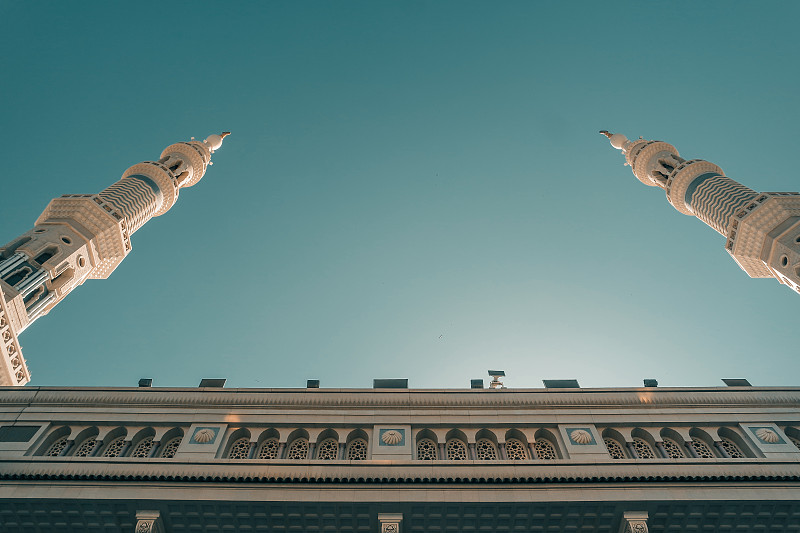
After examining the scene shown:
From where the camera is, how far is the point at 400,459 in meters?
15.8

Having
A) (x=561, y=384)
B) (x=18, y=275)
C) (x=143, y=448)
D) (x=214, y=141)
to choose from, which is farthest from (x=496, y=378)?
(x=214, y=141)

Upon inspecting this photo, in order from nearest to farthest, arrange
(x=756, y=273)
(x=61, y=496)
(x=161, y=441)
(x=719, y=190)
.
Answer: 1. (x=61, y=496)
2. (x=161, y=441)
3. (x=756, y=273)
4. (x=719, y=190)

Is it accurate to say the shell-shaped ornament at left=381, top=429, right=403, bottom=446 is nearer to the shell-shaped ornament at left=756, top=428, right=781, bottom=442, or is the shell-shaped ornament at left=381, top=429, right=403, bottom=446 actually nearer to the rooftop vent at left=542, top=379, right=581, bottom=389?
the rooftop vent at left=542, top=379, right=581, bottom=389

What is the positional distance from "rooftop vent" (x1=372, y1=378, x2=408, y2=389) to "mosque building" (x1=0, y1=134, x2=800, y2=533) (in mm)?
41

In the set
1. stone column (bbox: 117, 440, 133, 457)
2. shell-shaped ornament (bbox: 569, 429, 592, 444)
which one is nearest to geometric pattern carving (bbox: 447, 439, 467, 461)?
shell-shaped ornament (bbox: 569, 429, 592, 444)

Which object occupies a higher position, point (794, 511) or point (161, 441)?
point (161, 441)

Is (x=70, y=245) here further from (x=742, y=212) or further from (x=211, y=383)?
(x=742, y=212)

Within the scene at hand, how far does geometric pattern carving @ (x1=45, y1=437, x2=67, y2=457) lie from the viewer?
1647 cm

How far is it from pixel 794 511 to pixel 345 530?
11.2m

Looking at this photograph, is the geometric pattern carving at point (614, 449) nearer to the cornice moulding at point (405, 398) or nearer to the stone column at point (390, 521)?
the cornice moulding at point (405, 398)

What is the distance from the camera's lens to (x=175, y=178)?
40.4 metres

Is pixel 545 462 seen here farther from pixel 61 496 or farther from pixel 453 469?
pixel 61 496

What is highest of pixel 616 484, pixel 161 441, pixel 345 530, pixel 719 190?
pixel 719 190

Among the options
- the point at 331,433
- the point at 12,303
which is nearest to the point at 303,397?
the point at 331,433
